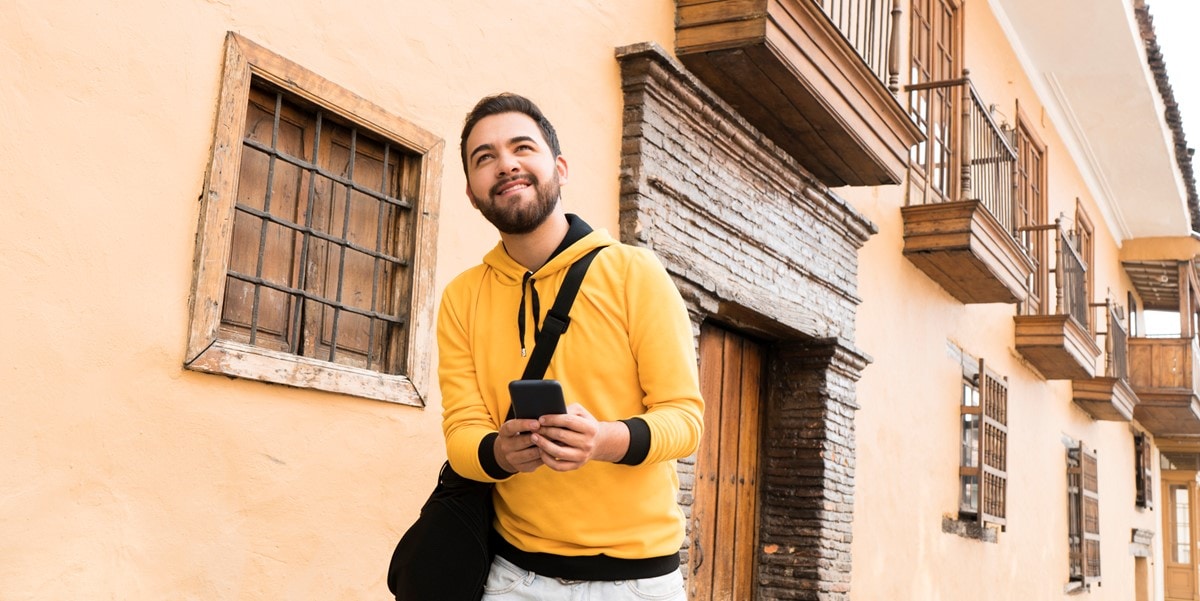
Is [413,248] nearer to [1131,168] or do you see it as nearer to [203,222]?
[203,222]

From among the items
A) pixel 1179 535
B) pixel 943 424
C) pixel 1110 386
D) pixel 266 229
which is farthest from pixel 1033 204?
pixel 1179 535

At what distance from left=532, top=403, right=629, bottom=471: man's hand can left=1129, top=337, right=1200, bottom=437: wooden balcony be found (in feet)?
58.4

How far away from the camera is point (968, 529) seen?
950cm

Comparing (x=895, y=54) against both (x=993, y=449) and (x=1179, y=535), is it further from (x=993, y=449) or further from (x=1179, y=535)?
(x=1179, y=535)

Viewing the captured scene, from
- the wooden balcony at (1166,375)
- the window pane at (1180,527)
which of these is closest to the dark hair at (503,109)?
the wooden balcony at (1166,375)

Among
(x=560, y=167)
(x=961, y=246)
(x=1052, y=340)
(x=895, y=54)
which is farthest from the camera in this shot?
(x=1052, y=340)

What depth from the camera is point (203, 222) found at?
303 cm

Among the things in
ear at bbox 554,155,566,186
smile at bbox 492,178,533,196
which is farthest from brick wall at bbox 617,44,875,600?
smile at bbox 492,178,533,196

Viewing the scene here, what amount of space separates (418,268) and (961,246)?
17.6ft

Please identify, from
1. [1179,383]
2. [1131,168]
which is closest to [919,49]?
[1131,168]

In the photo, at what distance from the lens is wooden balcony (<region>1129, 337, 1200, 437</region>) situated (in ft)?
57.6

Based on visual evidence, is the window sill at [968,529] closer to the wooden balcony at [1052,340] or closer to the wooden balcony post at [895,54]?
the wooden balcony at [1052,340]

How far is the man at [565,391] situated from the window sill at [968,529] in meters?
7.16

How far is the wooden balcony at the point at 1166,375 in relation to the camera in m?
17.5
